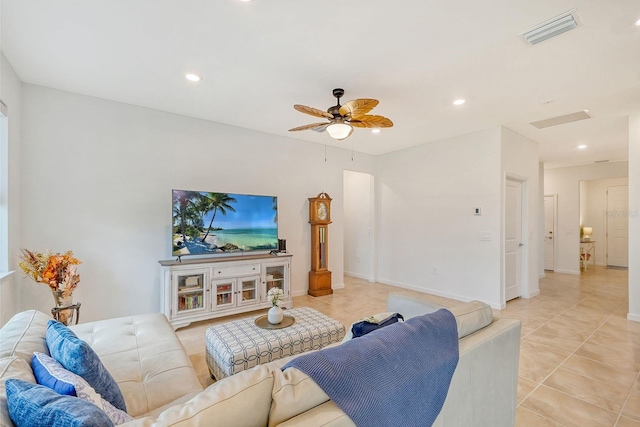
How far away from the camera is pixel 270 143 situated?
4.54 meters

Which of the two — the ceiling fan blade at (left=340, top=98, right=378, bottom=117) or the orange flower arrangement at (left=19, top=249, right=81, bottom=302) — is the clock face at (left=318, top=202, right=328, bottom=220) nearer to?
the ceiling fan blade at (left=340, top=98, right=378, bottom=117)

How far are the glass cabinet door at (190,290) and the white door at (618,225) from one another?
32.7ft

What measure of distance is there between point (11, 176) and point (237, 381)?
3.31m

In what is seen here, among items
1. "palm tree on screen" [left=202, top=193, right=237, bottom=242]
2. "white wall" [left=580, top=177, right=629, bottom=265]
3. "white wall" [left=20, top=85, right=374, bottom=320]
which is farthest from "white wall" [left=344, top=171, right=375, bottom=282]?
"white wall" [left=580, top=177, right=629, bottom=265]

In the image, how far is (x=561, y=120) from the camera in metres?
3.85

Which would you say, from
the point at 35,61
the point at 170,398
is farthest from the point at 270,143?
the point at 170,398

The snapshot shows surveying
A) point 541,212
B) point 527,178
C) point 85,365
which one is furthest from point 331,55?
point 541,212

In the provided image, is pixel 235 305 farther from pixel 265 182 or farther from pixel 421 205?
pixel 421 205

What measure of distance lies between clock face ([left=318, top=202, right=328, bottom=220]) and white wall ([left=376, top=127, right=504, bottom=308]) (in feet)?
5.03

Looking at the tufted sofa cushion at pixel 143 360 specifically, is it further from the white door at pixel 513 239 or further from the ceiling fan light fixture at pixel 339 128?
the white door at pixel 513 239

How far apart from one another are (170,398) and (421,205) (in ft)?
15.4

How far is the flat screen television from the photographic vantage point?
3486 millimetres

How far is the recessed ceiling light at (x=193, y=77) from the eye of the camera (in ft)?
8.93

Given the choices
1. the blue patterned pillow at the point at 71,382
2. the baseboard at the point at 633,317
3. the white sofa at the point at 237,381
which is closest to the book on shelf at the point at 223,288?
the white sofa at the point at 237,381
